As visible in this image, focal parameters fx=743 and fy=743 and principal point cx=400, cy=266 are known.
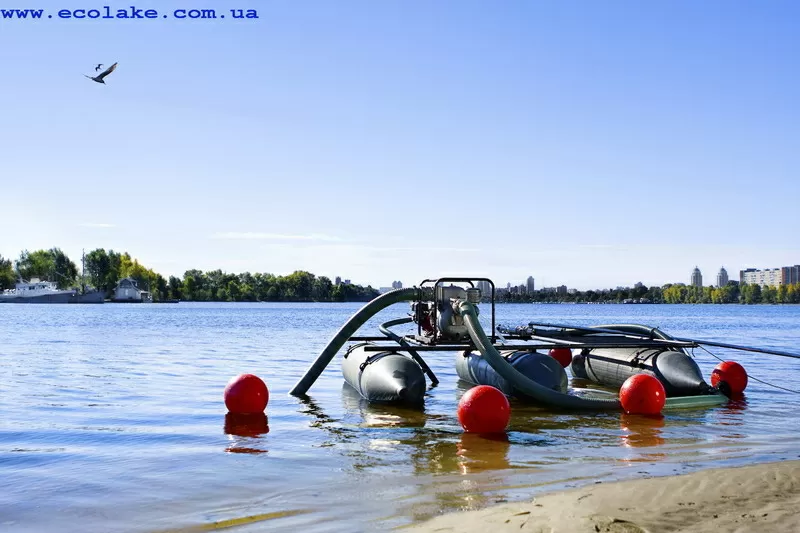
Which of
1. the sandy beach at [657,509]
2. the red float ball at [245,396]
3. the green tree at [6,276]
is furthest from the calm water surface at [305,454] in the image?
the green tree at [6,276]

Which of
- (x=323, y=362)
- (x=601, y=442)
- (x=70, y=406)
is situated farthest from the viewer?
(x=323, y=362)

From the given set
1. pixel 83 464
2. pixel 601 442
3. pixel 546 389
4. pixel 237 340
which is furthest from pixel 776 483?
pixel 237 340

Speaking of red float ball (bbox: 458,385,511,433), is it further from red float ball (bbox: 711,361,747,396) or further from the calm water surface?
red float ball (bbox: 711,361,747,396)

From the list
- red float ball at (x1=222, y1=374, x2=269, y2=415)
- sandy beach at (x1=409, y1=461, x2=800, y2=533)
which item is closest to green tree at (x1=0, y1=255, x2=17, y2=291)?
red float ball at (x1=222, y1=374, x2=269, y2=415)

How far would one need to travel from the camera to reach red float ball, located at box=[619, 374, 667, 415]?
480 inches

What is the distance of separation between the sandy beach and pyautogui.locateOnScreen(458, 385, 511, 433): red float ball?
124 inches

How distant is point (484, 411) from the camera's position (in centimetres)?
1038

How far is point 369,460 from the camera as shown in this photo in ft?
30.0

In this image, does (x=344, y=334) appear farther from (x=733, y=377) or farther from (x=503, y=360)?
(x=733, y=377)

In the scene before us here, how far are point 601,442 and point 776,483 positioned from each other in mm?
3207

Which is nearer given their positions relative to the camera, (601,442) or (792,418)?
(601,442)

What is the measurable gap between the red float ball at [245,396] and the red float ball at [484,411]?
3838mm

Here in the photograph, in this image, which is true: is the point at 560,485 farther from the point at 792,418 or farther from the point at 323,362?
the point at 323,362

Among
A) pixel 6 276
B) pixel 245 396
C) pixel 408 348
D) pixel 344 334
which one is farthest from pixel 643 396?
pixel 6 276
